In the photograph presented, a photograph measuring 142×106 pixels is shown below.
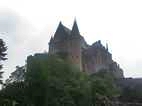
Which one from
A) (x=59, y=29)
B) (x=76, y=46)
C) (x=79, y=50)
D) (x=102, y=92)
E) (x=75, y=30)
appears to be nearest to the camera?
(x=102, y=92)

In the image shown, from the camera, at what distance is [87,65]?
9419 centimetres

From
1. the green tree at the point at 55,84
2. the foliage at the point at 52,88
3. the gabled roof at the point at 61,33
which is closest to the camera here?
the foliage at the point at 52,88

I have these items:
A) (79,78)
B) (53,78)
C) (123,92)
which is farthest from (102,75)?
(53,78)

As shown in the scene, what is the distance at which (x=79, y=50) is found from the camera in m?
88.9

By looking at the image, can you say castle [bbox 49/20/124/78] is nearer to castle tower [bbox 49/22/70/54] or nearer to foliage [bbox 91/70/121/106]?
castle tower [bbox 49/22/70/54]

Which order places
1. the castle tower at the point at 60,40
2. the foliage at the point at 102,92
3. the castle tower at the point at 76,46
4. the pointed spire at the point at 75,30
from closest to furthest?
the foliage at the point at 102,92 → the castle tower at the point at 76,46 → the castle tower at the point at 60,40 → the pointed spire at the point at 75,30

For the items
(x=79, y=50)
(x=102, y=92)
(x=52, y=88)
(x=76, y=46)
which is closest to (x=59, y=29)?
(x=76, y=46)

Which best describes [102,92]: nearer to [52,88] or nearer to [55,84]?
[55,84]

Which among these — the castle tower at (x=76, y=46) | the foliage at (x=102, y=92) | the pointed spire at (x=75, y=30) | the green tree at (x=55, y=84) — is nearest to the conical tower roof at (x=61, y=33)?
the pointed spire at (x=75, y=30)

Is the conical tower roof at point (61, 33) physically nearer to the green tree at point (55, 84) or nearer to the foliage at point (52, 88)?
the foliage at point (52, 88)

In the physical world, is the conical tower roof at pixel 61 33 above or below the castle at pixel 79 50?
above

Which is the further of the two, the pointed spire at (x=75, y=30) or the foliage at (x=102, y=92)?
the pointed spire at (x=75, y=30)

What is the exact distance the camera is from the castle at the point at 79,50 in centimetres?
8856

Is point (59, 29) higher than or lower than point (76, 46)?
higher
